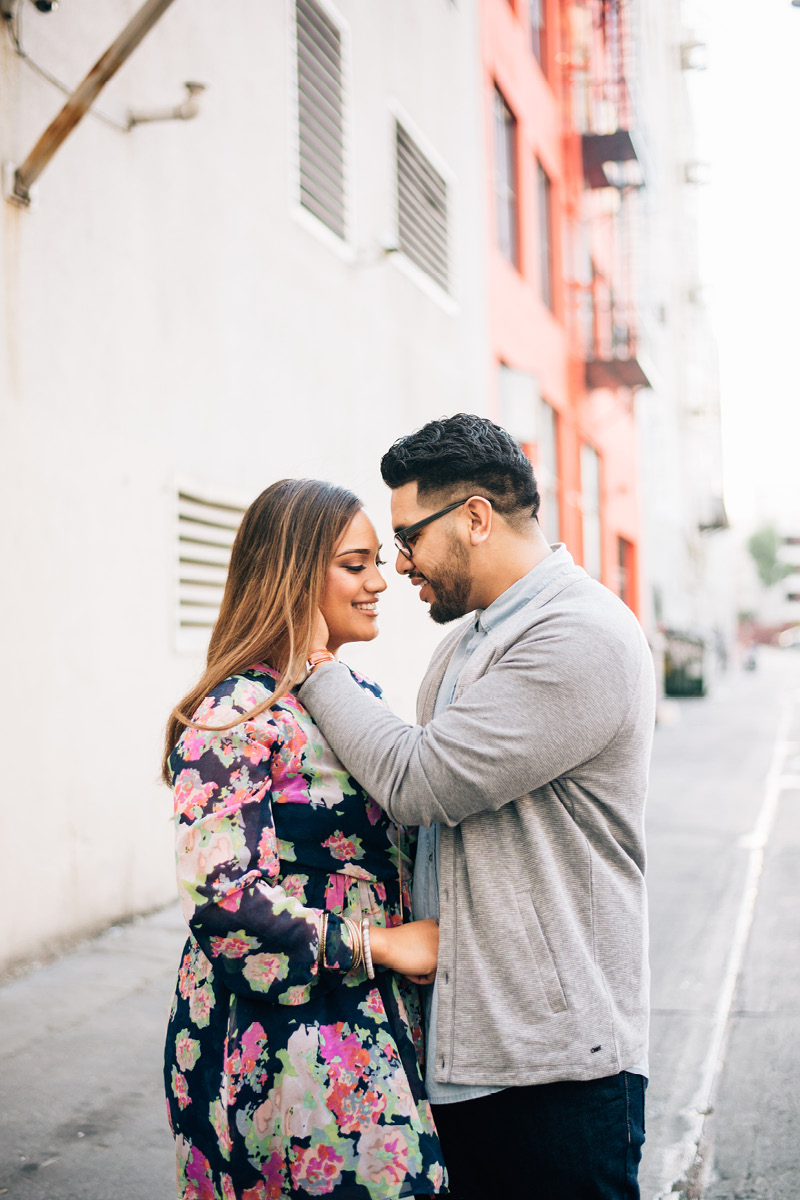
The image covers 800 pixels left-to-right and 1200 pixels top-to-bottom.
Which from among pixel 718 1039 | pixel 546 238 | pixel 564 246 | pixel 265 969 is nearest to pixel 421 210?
pixel 546 238

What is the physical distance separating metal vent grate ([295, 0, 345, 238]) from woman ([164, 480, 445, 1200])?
23.2 ft

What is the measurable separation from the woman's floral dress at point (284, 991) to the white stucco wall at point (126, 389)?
3.45 m

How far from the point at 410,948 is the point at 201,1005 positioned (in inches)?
16.0

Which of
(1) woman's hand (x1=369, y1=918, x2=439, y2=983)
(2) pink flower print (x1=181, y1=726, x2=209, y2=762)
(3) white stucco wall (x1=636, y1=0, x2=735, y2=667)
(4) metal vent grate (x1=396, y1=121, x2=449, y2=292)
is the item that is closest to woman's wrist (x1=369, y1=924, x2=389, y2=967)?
(1) woman's hand (x1=369, y1=918, x2=439, y2=983)

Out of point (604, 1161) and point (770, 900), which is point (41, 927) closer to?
point (604, 1161)

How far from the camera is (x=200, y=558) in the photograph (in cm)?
675

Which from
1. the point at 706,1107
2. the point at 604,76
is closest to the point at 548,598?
the point at 706,1107

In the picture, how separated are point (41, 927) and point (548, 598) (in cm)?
411

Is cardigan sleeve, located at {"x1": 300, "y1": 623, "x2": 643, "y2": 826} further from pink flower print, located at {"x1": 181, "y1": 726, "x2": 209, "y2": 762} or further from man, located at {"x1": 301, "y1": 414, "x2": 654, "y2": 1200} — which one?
pink flower print, located at {"x1": 181, "y1": 726, "x2": 209, "y2": 762}

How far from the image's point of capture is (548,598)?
1.93 meters

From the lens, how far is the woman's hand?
184 centimetres

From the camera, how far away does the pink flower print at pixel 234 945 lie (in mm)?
1739

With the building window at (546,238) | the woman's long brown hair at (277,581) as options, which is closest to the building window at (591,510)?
the building window at (546,238)

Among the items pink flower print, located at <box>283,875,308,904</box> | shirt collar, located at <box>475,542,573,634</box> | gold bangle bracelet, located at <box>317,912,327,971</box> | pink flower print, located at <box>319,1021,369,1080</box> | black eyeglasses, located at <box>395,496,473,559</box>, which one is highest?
black eyeglasses, located at <box>395,496,473,559</box>
